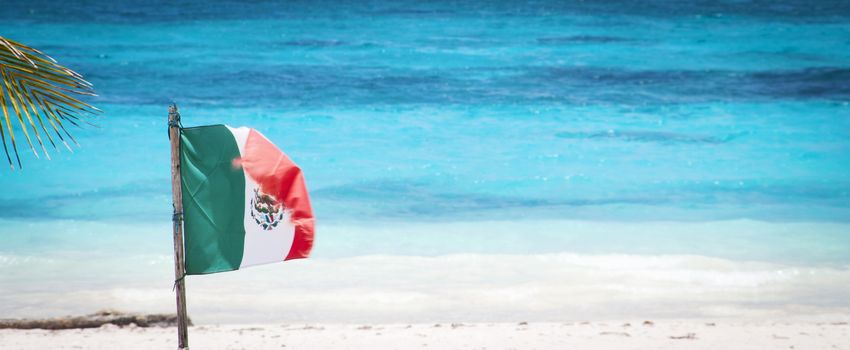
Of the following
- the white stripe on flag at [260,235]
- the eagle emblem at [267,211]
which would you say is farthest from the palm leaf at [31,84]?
the eagle emblem at [267,211]

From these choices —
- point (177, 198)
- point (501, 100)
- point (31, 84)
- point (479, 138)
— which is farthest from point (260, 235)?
point (501, 100)

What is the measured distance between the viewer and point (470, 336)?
4914 mm

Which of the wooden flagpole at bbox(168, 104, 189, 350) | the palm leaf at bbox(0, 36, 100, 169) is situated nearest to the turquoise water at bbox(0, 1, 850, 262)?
the palm leaf at bbox(0, 36, 100, 169)

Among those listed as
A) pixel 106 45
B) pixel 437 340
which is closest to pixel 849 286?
pixel 437 340

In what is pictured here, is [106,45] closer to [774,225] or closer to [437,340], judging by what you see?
[437,340]

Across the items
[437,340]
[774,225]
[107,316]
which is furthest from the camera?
[774,225]

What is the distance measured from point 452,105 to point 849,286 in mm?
2765

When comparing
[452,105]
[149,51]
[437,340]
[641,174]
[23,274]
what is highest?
[149,51]

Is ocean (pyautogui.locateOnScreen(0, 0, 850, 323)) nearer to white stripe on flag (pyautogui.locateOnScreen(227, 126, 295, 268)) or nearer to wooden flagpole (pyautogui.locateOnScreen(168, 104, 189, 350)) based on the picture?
wooden flagpole (pyautogui.locateOnScreen(168, 104, 189, 350))

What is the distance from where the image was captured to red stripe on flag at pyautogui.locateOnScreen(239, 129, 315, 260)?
335cm

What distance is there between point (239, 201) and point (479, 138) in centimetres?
292

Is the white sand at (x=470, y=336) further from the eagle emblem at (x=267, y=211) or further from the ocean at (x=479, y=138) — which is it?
the eagle emblem at (x=267, y=211)

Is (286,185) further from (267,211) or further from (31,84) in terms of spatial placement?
(31,84)

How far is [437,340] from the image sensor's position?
15.8ft
